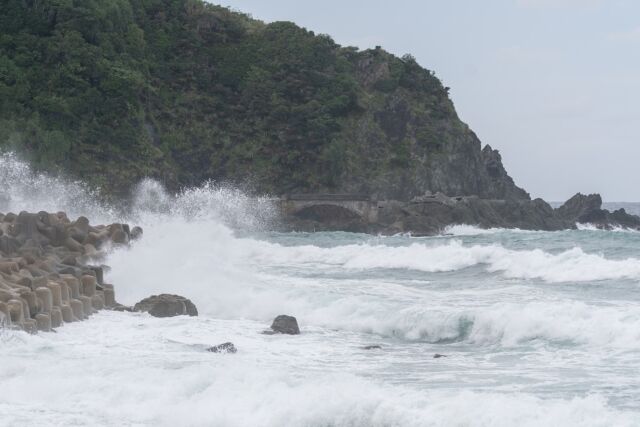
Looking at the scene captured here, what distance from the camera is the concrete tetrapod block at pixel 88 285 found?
16.4 meters

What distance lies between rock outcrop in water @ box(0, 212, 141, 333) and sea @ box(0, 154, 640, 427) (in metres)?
0.40

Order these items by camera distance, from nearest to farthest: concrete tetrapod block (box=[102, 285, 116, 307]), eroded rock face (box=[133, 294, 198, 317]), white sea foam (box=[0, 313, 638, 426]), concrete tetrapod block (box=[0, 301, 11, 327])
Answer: white sea foam (box=[0, 313, 638, 426])
concrete tetrapod block (box=[0, 301, 11, 327])
eroded rock face (box=[133, 294, 198, 317])
concrete tetrapod block (box=[102, 285, 116, 307])

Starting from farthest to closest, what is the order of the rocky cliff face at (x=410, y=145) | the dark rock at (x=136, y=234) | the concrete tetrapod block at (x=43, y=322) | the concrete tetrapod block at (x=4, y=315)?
the rocky cliff face at (x=410, y=145), the dark rock at (x=136, y=234), the concrete tetrapod block at (x=43, y=322), the concrete tetrapod block at (x=4, y=315)

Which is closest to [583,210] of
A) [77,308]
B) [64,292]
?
[77,308]

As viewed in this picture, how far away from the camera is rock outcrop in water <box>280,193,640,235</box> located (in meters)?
56.9

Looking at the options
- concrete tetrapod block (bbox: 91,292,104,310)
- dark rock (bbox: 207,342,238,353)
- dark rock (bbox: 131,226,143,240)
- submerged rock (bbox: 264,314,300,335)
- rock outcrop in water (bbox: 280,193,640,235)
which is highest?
rock outcrop in water (bbox: 280,193,640,235)

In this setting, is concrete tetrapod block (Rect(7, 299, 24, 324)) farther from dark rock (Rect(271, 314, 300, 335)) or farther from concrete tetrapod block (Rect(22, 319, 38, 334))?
dark rock (Rect(271, 314, 300, 335))

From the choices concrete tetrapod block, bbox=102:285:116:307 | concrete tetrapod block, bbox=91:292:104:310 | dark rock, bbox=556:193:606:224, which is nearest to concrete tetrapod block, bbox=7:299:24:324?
concrete tetrapod block, bbox=91:292:104:310

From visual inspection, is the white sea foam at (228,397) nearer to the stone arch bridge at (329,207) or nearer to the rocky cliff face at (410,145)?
the stone arch bridge at (329,207)

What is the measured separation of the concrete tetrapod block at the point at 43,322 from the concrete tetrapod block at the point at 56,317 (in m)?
0.30

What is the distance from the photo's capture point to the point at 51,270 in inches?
635

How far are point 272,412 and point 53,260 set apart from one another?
8.44 m

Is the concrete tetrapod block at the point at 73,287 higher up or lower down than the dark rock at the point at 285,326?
higher up

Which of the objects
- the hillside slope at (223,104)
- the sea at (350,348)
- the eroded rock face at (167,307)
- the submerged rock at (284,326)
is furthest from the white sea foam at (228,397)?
the hillside slope at (223,104)
